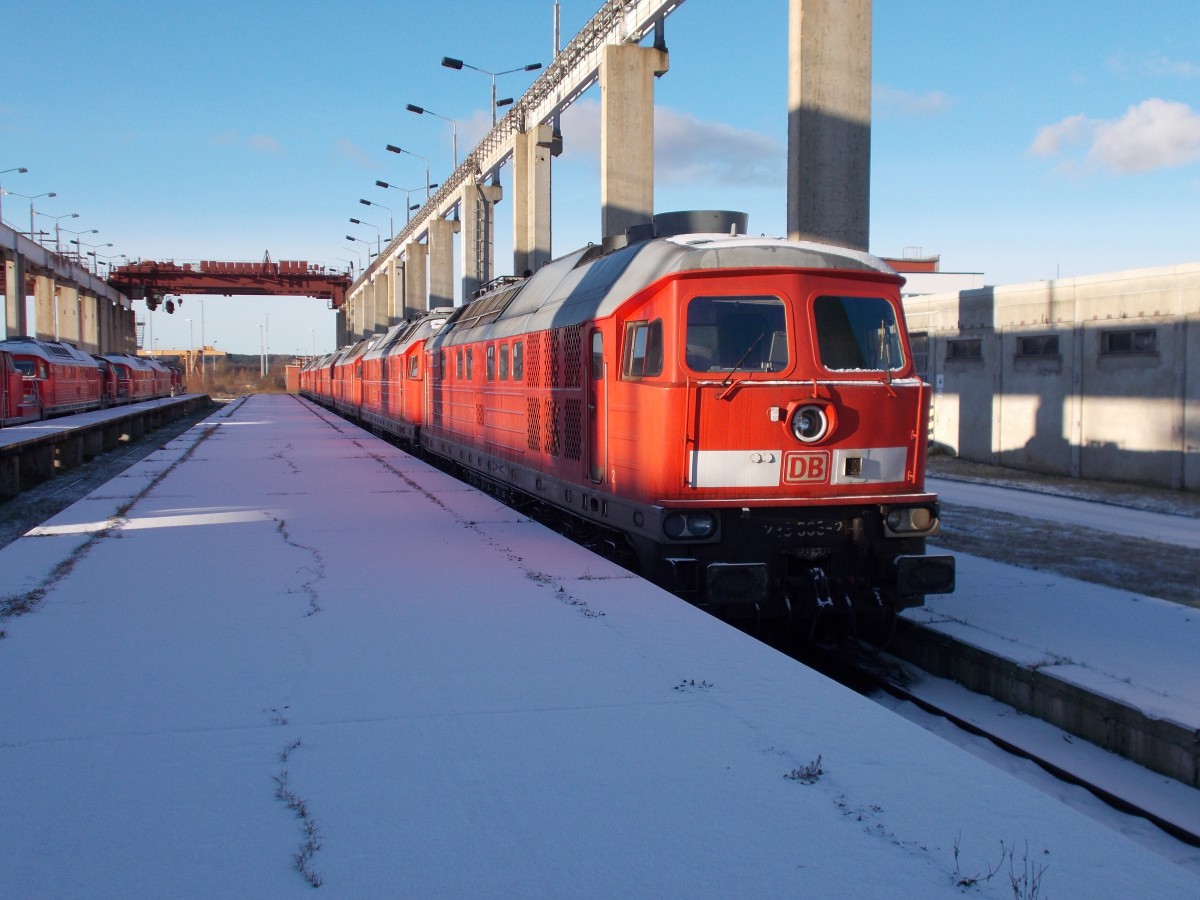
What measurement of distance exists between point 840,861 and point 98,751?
3034 mm

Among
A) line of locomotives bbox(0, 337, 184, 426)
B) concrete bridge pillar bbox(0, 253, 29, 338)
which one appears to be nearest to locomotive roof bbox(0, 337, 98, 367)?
line of locomotives bbox(0, 337, 184, 426)

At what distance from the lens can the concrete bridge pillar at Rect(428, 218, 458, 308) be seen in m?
41.9

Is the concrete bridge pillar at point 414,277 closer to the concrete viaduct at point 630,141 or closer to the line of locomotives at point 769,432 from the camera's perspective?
the concrete viaduct at point 630,141

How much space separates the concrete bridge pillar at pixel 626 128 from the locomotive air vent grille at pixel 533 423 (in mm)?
10110

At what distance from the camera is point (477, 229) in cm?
3444

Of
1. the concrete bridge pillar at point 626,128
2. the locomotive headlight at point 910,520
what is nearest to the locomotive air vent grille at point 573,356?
the locomotive headlight at point 910,520

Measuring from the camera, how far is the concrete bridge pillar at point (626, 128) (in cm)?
2022

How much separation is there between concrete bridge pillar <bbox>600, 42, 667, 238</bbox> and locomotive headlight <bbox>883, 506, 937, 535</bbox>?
13816 millimetres

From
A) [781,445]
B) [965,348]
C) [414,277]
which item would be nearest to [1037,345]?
[965,348]

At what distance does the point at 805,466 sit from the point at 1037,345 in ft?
42.9

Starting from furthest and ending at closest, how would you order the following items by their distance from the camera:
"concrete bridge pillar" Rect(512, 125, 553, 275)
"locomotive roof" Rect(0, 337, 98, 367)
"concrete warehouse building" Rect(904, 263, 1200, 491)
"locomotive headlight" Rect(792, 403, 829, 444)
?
"locomotive roof" Rect(0, 337, 98, 367), "concrete bridge pillar" Rect(512, 125, 553, 275), "concrete warehouse building" Rect(904, 263, 1200, 491), "locomotive headlight" Rect(792, 403, 829, 444)

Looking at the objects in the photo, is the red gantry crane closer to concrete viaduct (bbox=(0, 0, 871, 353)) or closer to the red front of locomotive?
concrete viaduct (bbox=(0, 0, 871, 353))

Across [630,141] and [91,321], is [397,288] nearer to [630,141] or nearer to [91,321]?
[91,321]

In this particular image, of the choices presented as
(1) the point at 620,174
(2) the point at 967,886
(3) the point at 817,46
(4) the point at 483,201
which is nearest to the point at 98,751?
(2) the point at 967,886
